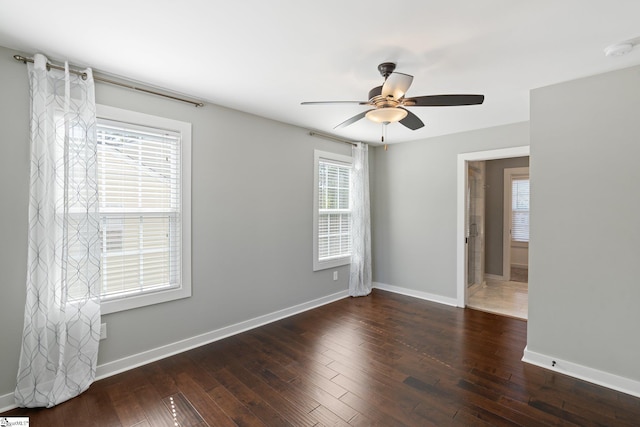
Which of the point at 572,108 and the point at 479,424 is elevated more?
the point at 572,108

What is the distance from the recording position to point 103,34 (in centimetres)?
188

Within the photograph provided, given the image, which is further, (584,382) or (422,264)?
(422,264)

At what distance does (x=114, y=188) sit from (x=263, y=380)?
2017 millimetres

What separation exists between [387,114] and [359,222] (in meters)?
2.55

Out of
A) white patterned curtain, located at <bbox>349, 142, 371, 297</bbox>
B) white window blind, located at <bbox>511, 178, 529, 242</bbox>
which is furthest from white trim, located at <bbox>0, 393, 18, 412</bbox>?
white window blind, located at <bbox>511, 178, 529, 242</bbox>

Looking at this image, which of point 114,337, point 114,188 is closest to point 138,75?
point 114,188

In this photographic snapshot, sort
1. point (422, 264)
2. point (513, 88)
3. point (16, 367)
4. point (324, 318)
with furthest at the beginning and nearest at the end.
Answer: point (422, 264) → point (324, 318) → point (513, 88) → point (16, 367)

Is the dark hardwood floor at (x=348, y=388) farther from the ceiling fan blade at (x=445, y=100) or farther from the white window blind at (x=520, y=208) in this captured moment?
the white window blind at (x=520, y=208)

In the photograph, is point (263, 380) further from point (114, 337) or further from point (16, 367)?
point (16, 367)

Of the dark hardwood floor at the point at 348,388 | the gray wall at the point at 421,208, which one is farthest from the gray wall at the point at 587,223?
the gray wall at the point at 421,208

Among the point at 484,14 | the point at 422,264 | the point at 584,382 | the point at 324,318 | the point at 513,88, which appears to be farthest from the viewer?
the point at 422,264

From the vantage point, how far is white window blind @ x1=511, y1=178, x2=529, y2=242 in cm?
625

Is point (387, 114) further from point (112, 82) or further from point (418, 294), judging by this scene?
point (418, 294)

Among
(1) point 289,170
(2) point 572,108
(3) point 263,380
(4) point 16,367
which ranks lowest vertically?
(3) point 263,380
